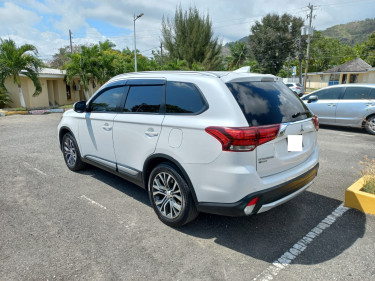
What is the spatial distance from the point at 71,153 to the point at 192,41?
29530mm

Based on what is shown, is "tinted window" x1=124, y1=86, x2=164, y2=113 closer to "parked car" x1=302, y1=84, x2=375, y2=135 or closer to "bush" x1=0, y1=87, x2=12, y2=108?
"parked car" x1=302, y1=84, x2=375, y2=135

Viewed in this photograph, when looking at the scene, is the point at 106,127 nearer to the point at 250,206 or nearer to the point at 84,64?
the point at 250,206

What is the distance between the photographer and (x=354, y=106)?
8.82 meters

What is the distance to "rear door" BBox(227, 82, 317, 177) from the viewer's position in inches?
107

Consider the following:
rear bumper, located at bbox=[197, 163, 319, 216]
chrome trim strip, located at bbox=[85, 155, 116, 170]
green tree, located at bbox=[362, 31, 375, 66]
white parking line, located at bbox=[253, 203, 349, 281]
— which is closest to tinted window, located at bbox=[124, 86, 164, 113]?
chrome trim strip, located at bbox=[85, 155, 116, 170]

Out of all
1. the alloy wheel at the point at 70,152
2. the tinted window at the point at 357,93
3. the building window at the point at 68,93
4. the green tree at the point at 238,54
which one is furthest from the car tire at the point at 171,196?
the green tree at the point at 238,54

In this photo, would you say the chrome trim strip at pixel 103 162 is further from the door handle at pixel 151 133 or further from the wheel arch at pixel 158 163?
the door handle at pixel 151 133

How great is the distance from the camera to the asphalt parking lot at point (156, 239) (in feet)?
8.48

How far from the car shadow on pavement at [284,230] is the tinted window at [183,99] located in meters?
1.43

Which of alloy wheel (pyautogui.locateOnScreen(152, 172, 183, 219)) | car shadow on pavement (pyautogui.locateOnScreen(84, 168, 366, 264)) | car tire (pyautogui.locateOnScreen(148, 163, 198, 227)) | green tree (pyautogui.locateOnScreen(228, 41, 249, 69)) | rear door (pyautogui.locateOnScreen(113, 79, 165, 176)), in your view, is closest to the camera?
car shadow on pavement (pyautogui.locateOnScreen(84, 168, 366, 264))

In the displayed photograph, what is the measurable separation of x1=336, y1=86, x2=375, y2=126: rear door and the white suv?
6540 mm

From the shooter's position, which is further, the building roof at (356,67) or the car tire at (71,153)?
the building roof at (356,67)

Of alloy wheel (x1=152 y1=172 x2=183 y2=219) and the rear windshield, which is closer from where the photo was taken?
the rear windshield

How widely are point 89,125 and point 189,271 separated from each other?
2.87 m
